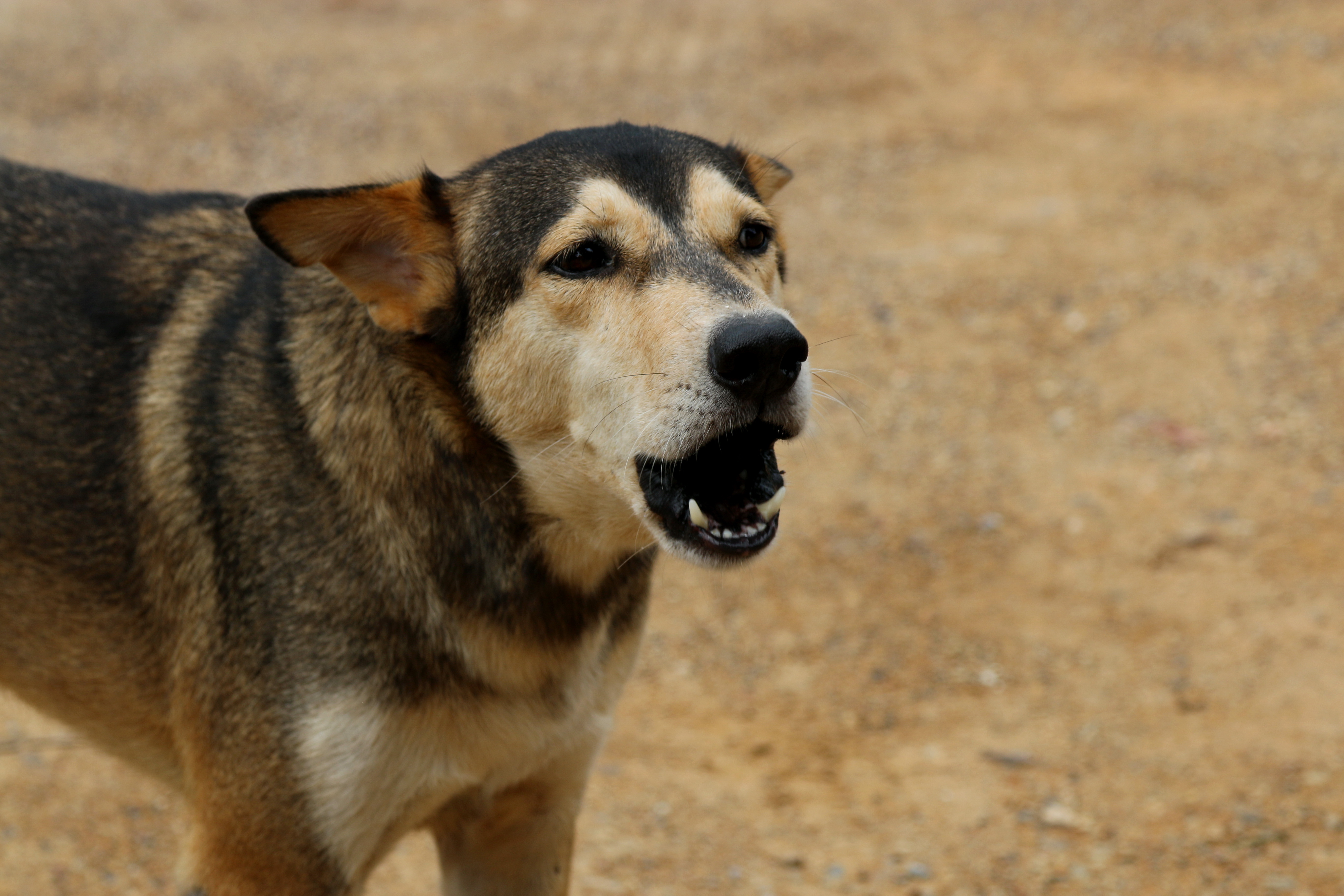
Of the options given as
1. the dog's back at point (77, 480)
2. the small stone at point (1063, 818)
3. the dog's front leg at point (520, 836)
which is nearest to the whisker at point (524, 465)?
the dog's front leg at point (520, 836)

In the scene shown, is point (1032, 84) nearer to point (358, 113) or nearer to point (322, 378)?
point (358, 113)

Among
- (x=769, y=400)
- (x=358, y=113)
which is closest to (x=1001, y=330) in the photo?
(x=769, y=400)

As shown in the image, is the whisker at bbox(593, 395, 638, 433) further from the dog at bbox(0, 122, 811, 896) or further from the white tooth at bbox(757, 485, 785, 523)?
the white tooth at bbox(757, 485, 785, 523)

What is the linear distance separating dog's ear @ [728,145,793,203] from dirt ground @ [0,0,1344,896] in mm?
792

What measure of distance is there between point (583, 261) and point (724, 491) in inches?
25.7

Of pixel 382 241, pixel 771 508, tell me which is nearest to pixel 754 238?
pixel 771 508

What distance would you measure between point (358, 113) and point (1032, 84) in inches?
216

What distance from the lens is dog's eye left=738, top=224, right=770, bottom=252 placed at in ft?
11.1

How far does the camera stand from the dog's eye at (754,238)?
3.39 metres

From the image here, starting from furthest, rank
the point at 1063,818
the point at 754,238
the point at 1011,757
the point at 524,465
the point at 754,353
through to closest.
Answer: the point at 1011,757 → the point at 1063,818 → the point at 754,238 → the point at 524,465 → the point at 754,353

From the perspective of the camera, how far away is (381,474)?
129 inches

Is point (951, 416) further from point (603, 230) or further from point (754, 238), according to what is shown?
point (603, 230)

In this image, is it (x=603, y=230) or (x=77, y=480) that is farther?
(x=77, y=480)

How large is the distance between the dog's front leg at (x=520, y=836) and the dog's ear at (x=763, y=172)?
5.44 feet
